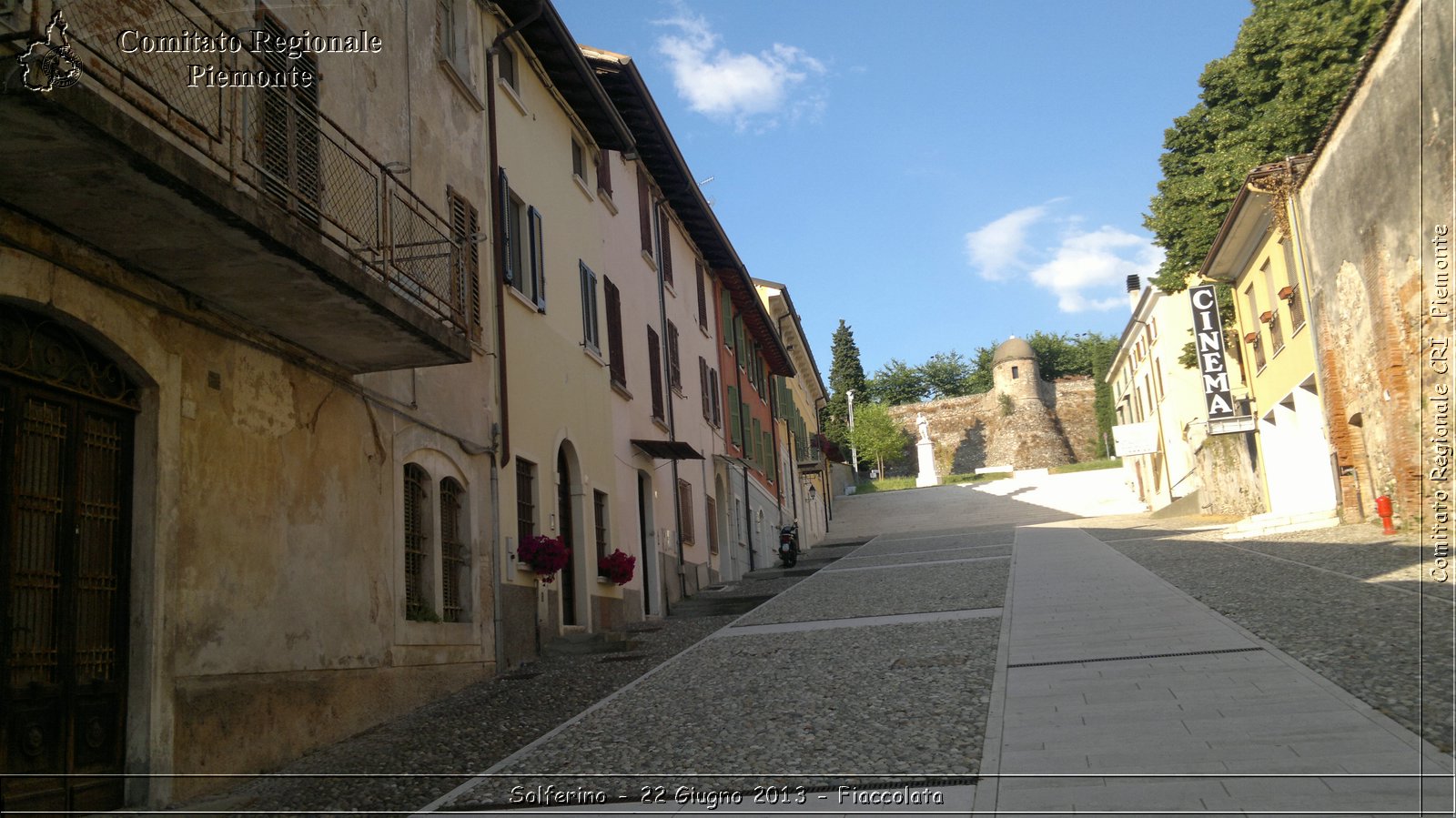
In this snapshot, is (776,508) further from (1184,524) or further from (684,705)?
(684,705)

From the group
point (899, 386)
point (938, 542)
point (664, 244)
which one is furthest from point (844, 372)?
point (664, 244)

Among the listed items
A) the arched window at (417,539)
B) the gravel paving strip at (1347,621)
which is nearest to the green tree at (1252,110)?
the gravel paving strip at (1347,621)

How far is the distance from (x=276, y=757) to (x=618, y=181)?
13.8 m

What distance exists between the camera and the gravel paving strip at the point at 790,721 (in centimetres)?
657

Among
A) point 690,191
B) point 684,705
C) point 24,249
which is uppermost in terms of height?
point 690,191

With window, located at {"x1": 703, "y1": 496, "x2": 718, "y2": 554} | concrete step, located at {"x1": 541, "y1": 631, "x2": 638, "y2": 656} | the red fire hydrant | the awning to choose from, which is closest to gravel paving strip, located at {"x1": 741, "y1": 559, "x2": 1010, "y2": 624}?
concrete step, located at {"x1": 541, "y1": 631, "x2": 638, "y2": 656}

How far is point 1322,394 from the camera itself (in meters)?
20.0

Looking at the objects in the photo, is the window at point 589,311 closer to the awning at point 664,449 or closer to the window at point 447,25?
the awning at point 664,449

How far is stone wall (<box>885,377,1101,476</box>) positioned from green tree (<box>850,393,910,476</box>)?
3.83 meters

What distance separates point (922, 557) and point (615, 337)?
11.7 metres

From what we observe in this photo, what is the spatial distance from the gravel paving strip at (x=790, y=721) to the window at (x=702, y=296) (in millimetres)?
15199

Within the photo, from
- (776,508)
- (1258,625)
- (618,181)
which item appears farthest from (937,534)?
(1258,625)

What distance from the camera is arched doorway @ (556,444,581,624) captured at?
14531 mm

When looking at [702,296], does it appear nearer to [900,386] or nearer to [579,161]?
[579,161]
